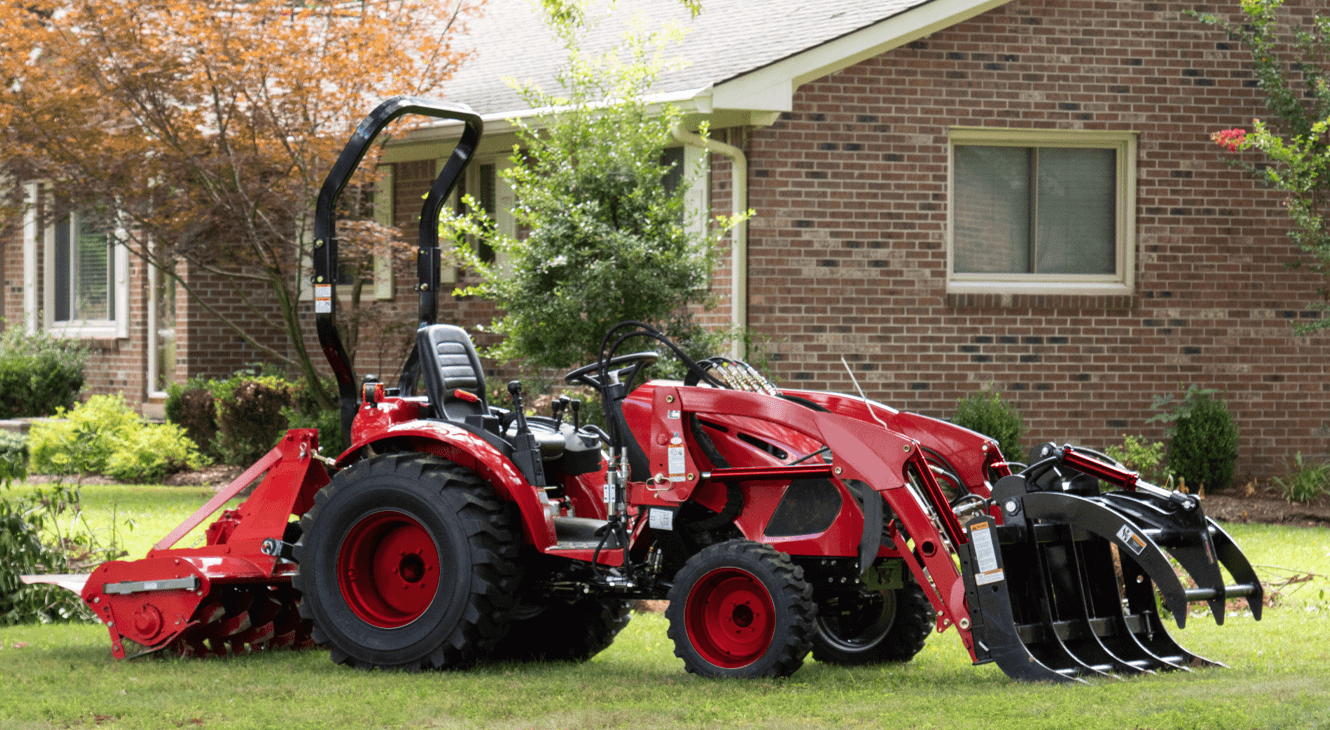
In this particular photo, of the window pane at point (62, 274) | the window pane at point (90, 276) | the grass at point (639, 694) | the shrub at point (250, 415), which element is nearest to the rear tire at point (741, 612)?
the grass at point (639, 694)

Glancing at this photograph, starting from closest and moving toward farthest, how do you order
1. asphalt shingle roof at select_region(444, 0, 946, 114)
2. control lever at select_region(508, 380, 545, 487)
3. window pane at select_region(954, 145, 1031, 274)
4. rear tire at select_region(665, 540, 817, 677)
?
rear tire at select_region(665, 540, 817, 677) → control lever at select_region(508, 380, 545, 487) → asphalt shingle roof at select_region(444, 0, 946, 114) → window pane at select_region(954, 145, 1031, 274)

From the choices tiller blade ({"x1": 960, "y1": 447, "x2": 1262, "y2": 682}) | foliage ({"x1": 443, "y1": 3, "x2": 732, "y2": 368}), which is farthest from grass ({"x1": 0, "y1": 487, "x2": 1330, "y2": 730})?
foliage ({"x1": 443, "y1": 3, "x2": 732, "y2": 368})

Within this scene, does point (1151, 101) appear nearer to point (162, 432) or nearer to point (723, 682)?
point (723, 682)

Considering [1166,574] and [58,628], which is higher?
[1166,574]

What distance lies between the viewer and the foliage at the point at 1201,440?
12.7 metres

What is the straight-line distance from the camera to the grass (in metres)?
4.83

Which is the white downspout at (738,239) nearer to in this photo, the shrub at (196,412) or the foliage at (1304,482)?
the foliage at (1304,482)

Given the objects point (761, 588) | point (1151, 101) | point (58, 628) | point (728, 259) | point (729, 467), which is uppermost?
point (1151, 101)

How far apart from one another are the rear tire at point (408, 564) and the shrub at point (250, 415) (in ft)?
31.0

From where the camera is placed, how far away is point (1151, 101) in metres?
13.0

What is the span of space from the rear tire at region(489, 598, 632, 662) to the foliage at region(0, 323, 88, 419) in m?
13.5

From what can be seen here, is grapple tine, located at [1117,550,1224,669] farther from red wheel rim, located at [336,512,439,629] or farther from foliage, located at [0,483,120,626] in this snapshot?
foliage, located at [0,483,120,626]

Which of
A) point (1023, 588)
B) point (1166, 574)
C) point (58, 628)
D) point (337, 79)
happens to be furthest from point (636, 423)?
point (337, 79)

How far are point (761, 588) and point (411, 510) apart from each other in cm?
153
